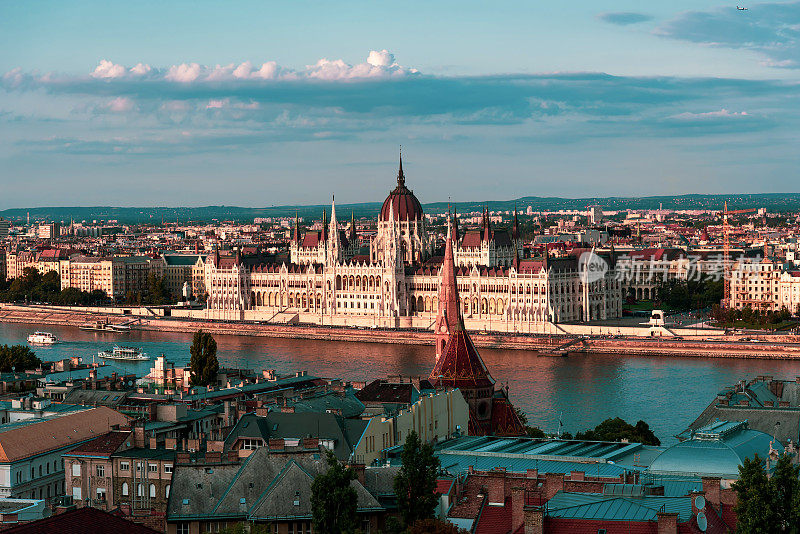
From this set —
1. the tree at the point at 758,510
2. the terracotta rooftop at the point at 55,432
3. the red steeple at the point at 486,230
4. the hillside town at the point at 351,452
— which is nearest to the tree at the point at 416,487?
the hillside town at the point at 351,452

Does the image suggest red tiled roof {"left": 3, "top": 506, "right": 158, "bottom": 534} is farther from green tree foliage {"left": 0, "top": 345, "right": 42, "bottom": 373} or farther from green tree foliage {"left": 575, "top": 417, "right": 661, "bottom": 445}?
green tree foliage {"left": 0, "top": 345, "right": 42, "bottom": 373}

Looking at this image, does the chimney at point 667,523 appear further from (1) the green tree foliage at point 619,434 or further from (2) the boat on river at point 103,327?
(2) the boat on river at point 103,327

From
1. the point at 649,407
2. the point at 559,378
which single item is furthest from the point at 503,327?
the point at 649,407

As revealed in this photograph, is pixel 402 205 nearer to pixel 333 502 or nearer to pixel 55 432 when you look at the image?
pixel 55 432

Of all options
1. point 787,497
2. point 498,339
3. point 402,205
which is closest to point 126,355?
point 498,339

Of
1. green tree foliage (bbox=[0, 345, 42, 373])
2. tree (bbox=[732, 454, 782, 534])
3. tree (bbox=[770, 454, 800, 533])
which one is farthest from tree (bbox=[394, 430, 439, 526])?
green tree foliage (bbox=[0, 345, 42, 373])

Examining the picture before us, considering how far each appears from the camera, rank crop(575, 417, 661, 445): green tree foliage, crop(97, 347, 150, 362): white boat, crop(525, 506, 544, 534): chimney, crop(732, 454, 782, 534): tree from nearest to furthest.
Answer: crop(732, 454, 782, 534): tree
crop(525, 506, 544, 534): chimney
crop(575, 417, 661, 445): green tree foliage
crop(97, 347, 150, 362): white boat
